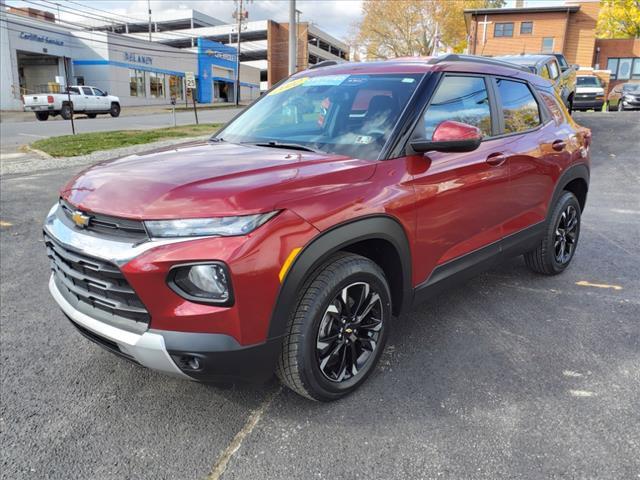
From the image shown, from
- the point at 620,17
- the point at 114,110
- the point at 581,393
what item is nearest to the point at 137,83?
the point at 114,110

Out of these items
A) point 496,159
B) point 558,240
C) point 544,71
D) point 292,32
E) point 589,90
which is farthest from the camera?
point 589,90

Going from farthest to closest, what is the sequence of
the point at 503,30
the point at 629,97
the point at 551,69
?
the point at 503,30
the point at 629,97
the point at 551,69

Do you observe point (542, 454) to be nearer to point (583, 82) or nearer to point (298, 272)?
point (298, 272)

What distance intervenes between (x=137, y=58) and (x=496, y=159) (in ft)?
159

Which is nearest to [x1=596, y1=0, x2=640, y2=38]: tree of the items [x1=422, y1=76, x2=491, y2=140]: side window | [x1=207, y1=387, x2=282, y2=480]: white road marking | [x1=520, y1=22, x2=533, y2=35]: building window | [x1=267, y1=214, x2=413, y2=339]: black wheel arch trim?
[x1=520, y1=22, x2=533, y2=35]: building window

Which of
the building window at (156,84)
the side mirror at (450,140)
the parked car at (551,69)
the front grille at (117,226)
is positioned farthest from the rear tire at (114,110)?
the side mirror at (450,140)

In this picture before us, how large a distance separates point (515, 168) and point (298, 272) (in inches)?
85.6

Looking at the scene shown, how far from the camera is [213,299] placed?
2172 mm

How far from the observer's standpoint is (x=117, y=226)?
2299 mm

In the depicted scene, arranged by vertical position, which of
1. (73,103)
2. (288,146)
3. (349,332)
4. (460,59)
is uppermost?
(460,59)

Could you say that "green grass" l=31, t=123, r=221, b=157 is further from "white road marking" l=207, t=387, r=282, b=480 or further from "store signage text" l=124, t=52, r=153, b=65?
"store signage text" l=124, t=52, r=153, b=65

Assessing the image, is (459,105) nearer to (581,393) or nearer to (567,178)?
(567,178)

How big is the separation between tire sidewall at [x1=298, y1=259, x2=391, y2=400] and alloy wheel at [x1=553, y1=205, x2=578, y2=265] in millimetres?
2396

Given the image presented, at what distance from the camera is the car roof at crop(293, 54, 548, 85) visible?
3.33 metres
